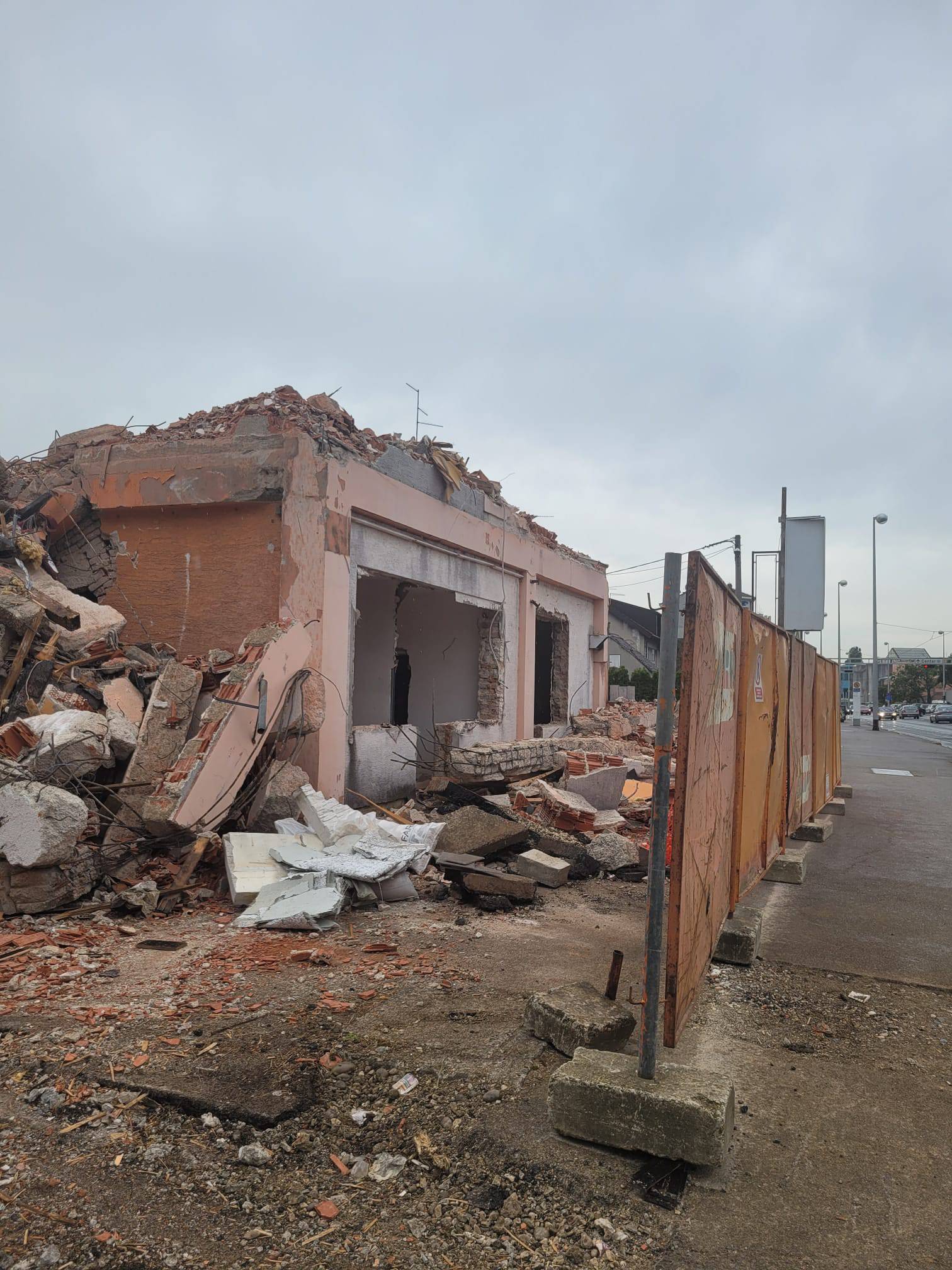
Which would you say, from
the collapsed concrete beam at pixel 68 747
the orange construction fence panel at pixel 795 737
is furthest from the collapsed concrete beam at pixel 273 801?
the orange construction fence panel at pixel 795 737

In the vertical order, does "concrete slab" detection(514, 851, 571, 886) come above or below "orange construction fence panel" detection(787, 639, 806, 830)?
below

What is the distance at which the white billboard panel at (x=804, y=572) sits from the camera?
10.5 meters

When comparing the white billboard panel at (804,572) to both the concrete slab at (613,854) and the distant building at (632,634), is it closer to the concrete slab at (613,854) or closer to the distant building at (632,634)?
the concrete slab at (613,854)

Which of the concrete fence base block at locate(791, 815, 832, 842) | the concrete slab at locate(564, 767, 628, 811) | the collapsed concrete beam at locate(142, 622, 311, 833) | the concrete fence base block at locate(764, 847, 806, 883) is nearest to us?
the collapsed concrete beam at locate(142, 622, 311, 833)

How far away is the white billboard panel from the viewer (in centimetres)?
1054

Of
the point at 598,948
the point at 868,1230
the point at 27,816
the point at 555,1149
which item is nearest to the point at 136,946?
the point at 27,816

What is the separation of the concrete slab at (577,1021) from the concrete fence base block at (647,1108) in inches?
19.3

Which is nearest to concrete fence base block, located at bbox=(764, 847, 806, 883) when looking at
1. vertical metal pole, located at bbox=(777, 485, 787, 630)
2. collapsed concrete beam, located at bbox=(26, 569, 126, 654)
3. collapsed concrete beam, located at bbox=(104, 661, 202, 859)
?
vertical metal pole, located at bbox=(777, 485, 787, 630)

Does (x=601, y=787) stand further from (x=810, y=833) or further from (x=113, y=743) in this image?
(x=113, y=743)

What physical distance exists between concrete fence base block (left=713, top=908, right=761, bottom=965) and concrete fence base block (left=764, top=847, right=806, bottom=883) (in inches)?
86.1

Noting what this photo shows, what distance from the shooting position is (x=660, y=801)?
9.08 ft

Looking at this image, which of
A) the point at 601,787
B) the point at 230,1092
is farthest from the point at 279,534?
the point at 230,1092

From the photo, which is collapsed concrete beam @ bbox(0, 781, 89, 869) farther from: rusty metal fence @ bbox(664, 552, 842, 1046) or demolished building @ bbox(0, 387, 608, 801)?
rusty metal fence @ bbox(664, 552, 842, 1046)

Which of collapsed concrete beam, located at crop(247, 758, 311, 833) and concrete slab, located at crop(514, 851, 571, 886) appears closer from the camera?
concrete slab, located at crop(514, 851, 571, 886)
